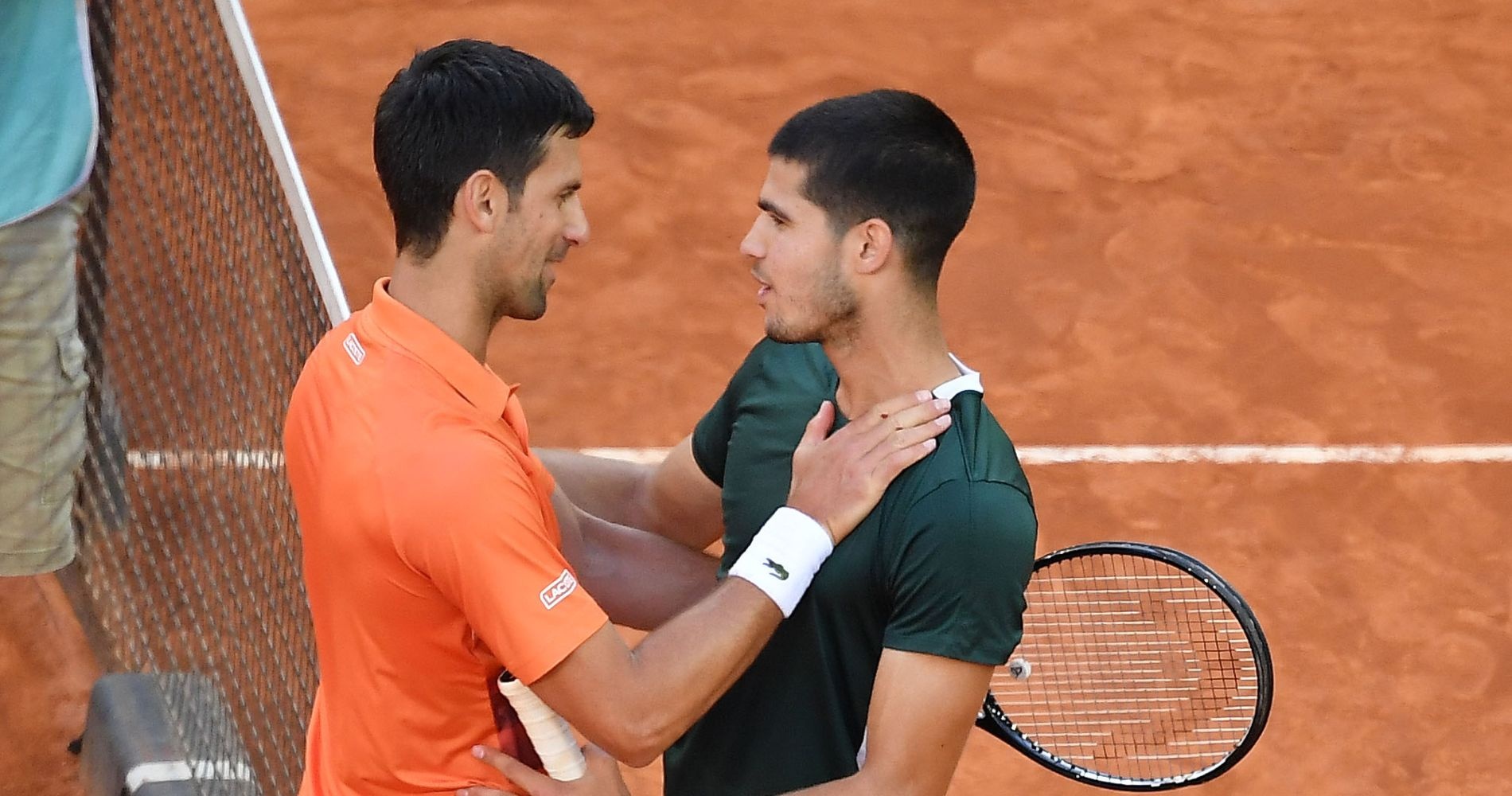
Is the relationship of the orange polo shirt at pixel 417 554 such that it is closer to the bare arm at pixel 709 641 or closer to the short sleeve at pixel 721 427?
the bare arm at pixel 709 641

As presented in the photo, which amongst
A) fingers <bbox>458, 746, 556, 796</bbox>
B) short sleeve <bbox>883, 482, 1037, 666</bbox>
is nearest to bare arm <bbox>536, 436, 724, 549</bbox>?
short sleeve <bbox>883, 482, 1037, 666</bbox>

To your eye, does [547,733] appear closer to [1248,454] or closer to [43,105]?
[43,105]

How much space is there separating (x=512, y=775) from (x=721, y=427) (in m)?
1.04

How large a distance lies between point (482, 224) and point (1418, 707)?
15.1 ft

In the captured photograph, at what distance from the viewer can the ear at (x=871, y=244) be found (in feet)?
11.8

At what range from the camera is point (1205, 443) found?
25.4ft

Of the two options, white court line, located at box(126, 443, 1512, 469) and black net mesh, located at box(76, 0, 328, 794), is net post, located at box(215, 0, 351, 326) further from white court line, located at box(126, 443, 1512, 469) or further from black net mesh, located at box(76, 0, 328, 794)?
white court line, located at box(126, 443, 1512, 469)

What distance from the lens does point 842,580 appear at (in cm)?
344

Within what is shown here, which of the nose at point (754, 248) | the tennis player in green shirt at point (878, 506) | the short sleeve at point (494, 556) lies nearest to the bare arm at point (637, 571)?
the tennis player in green shirt at point (878, 506)

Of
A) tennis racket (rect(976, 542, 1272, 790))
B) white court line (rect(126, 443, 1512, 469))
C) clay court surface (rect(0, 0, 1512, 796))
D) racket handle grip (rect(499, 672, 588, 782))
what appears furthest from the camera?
white court line (rect(126, 443, 1512, 469))

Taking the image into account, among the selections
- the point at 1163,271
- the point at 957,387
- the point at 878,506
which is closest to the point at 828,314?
the point at 957,387

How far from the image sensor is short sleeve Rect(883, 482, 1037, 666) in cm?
325

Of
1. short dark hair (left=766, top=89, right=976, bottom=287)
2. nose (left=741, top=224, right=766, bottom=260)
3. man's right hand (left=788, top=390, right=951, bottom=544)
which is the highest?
short dark hair (left=766, top=89, right=976, bottom=287)

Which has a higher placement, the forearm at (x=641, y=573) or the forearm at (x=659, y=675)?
the forearm at (x=659, y=675)
